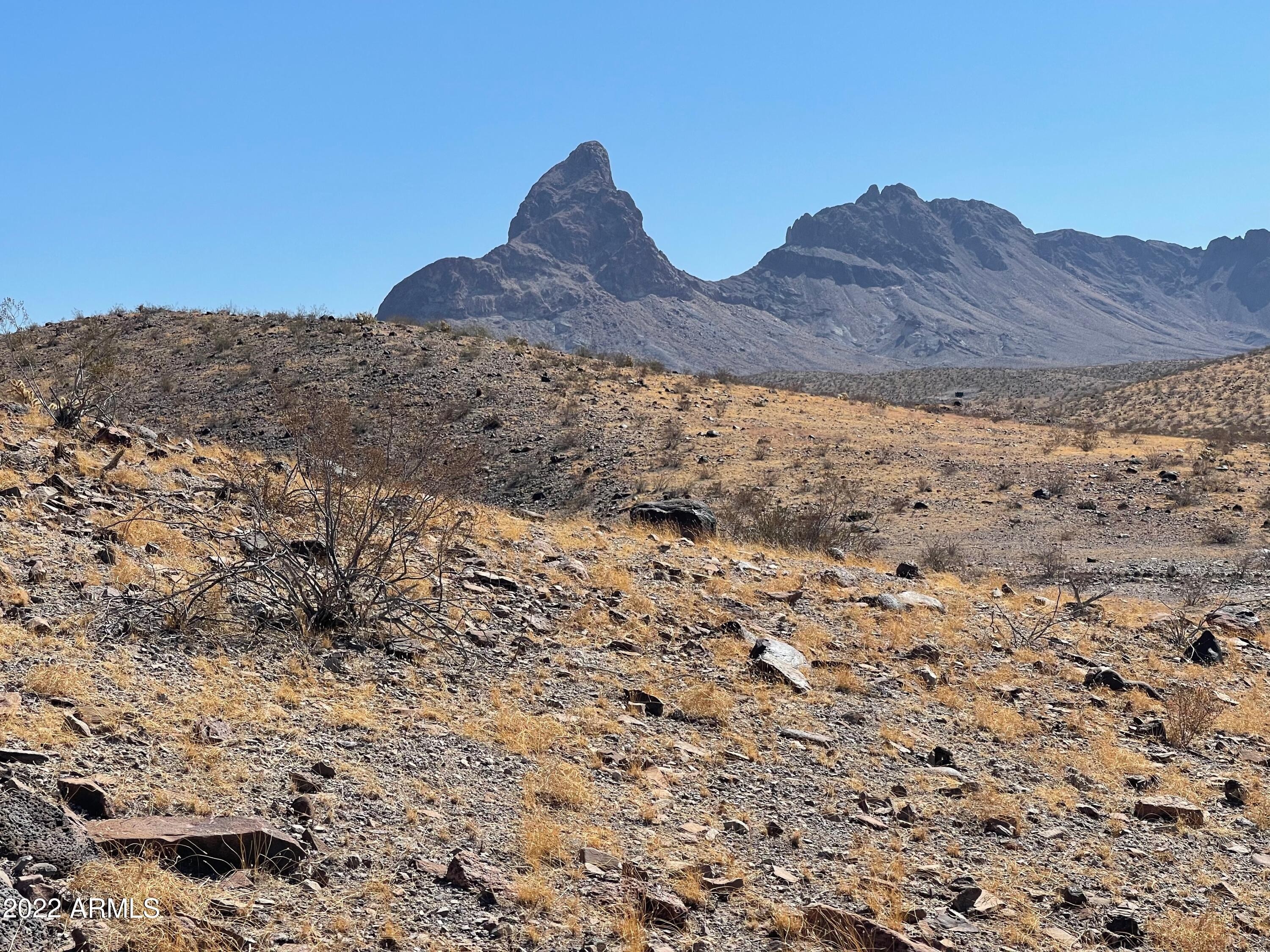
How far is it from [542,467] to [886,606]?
14565mm

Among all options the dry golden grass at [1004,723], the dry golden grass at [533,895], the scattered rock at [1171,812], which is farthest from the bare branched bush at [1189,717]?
the dry golden grass at [533,895]

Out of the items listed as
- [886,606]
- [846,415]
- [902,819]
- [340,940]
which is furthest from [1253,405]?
[340,940]

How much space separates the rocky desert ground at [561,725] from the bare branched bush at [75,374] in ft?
0.93

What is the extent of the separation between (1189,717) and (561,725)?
5881 mm

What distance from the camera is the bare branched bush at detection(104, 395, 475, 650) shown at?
7695 millimetres

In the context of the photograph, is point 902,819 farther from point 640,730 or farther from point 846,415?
point 846,415

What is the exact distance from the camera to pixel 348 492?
947cm

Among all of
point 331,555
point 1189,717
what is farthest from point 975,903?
point 331,555

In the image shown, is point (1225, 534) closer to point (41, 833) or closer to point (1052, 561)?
point (1052, 561)

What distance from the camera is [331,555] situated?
26.3 feet

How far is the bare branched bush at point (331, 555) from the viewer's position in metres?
7.70

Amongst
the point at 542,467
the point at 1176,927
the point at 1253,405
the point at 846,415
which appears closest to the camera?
the point at 1176,927

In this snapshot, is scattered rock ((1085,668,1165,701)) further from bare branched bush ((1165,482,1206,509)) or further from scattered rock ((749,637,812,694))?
bare branched bush ((1165,482,1206,509))

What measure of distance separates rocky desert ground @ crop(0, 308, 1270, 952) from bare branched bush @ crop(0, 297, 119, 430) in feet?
0.93
